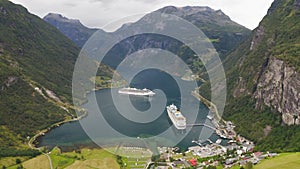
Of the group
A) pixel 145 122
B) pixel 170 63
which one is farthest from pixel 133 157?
pixel 170 63

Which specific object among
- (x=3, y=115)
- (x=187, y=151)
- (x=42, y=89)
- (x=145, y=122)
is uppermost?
(x=42, y=89)

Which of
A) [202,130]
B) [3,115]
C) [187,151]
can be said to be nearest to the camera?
[187,151]

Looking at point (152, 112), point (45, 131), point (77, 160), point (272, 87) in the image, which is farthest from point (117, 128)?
point (272, 87)

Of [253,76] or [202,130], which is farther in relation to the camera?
[253,76]

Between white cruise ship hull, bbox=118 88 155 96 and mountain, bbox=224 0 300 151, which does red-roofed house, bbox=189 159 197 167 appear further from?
white cruise ship hull, bbox=118 88 155 96

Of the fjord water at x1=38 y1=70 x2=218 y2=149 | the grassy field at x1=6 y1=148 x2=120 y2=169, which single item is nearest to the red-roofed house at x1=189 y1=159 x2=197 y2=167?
the fjord water at x1=38 y1=70 x2=218 y2=149

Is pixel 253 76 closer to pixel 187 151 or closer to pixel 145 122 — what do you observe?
pixel 145 122

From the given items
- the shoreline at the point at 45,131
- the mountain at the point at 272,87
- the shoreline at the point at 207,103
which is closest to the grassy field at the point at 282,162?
the mountain at the point at 272,87

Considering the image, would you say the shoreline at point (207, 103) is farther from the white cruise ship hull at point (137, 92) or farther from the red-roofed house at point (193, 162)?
the red-roofed house at point (193, 162)
